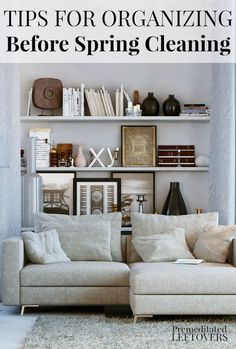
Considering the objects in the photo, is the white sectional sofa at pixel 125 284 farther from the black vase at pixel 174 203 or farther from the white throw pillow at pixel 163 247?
the black vase at pixel 174 203

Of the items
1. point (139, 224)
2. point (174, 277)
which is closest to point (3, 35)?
point (139, 224)

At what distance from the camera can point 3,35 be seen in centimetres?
708

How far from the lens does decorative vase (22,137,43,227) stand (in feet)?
24.2

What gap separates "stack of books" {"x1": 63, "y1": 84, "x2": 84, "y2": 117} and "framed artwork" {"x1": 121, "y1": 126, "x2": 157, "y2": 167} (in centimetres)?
50

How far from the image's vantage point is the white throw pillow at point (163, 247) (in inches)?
251

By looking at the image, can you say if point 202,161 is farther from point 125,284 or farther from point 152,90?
point 125,284

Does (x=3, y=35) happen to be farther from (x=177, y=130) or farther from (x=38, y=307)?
(x=38, y=307)

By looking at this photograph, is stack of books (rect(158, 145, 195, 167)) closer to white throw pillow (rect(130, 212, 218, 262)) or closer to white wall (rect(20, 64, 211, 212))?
white wall (rect(20, 64, 211, 212))

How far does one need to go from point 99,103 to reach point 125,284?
223 cm

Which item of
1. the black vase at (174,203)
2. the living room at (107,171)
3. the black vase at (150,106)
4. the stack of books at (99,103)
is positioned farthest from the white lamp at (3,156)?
the black vase at (174,203)

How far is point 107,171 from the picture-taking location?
25.2 ft

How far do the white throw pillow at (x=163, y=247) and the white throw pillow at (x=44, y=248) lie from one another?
2.18 ft

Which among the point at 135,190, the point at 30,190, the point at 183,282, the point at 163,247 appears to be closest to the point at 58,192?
the point at 30,190

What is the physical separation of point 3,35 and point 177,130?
203cm
